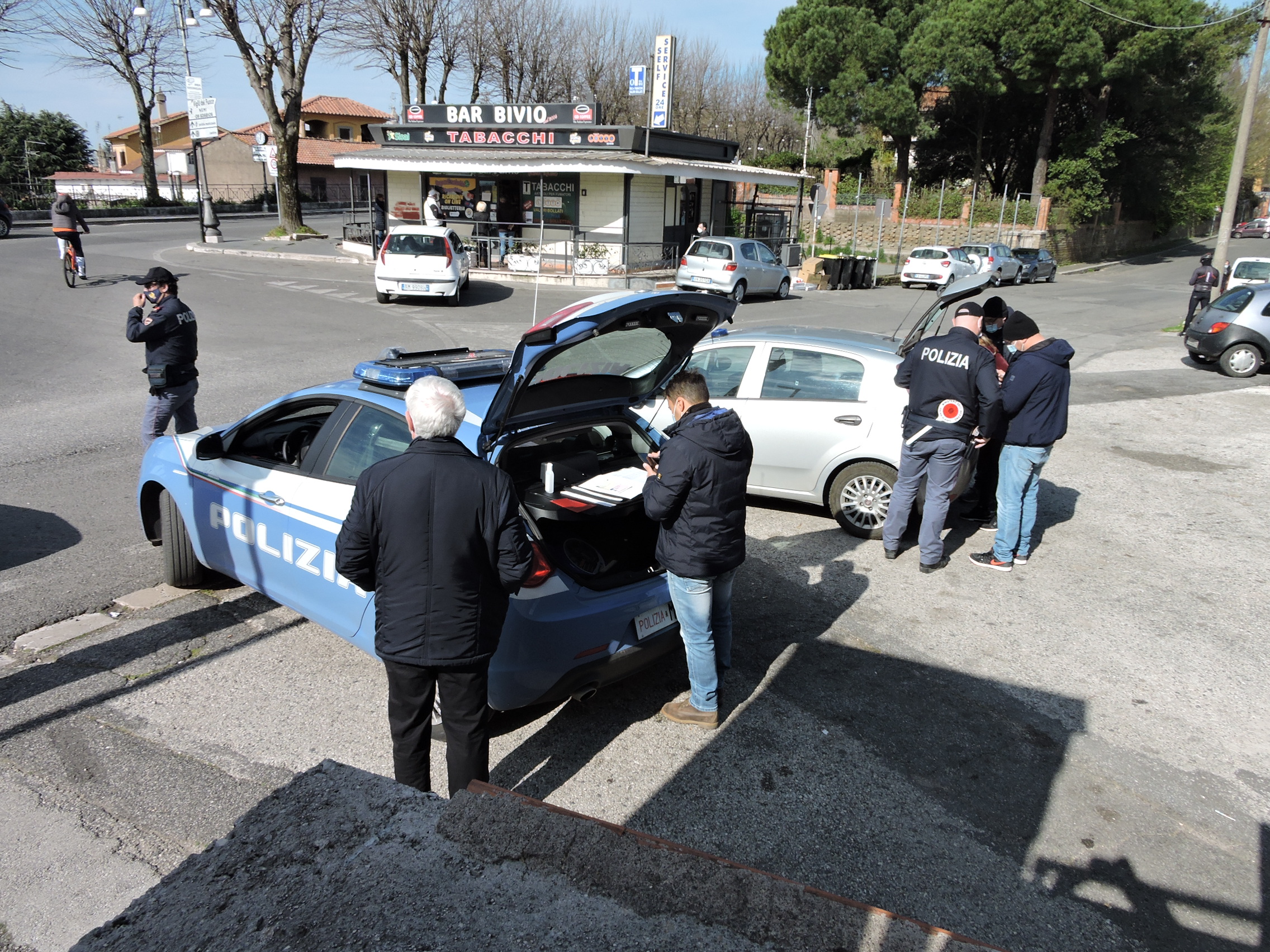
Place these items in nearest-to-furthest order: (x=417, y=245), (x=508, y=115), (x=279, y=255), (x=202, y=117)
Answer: (x=417, y=245)
(x=202, y=117)
(x=279, y=255)
(x=508, y=115)

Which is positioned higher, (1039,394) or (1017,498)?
(1039,394)

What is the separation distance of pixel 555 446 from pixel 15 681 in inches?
115

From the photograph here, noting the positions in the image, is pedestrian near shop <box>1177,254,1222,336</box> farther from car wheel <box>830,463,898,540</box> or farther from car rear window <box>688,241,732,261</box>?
car wheel <box>830,463,898,540</box>

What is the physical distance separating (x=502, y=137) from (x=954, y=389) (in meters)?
26.1

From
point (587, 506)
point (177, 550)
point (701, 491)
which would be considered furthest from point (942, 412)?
point (177, 550)

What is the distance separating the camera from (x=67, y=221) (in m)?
17.4

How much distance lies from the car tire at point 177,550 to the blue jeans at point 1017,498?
5.31 meters

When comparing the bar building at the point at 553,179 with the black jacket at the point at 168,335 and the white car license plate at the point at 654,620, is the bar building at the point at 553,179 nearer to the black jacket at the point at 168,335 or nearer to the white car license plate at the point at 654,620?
the black jacket at the point at 168,335

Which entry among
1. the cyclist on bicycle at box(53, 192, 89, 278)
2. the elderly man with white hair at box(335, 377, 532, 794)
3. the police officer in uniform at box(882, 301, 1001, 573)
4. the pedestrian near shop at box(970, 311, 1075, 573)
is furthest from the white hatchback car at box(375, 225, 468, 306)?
the elderly man with white hair at box(335, 377, 532, 794)

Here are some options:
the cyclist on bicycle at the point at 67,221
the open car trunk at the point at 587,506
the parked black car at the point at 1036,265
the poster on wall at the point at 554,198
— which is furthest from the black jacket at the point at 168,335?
the parked black car at the point at 1036,265

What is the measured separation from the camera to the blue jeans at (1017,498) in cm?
580

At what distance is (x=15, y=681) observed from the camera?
4.21 meters

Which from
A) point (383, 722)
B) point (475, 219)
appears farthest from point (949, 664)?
point (475, 219)

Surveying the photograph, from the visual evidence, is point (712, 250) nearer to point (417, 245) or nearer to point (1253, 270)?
point (417, 245)
